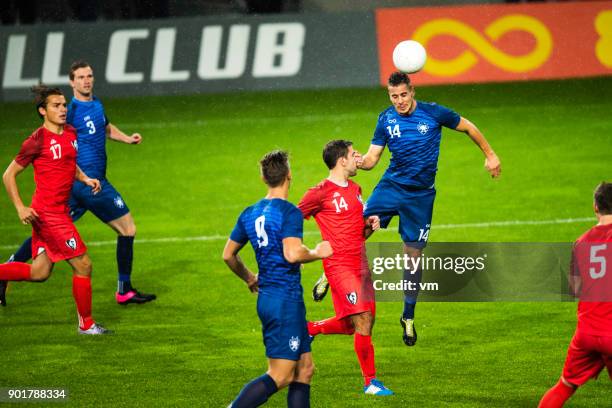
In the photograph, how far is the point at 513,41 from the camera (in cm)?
2158

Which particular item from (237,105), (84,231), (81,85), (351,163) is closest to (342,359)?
(351,163)

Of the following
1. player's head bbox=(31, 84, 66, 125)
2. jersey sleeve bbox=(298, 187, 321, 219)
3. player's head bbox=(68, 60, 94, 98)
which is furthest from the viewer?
player's head bbox=(68, 60, 94, 98)

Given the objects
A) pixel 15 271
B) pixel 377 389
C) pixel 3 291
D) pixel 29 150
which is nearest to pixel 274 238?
pixel 377 389

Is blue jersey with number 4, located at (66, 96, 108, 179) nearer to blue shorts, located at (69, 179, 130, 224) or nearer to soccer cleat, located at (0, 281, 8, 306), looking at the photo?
blue shorts, located at (69, 179, 130, 224)

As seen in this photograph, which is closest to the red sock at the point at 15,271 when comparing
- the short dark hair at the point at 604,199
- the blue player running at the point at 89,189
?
the blue player running at the point at 89,189

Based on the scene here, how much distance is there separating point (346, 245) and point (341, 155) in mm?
687

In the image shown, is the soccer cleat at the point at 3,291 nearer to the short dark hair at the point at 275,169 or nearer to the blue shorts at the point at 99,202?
the blue shorts at the point at 99,202

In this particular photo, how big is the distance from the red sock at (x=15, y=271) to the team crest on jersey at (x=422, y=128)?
3.70 metres

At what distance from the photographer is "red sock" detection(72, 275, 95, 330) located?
32.0 ft

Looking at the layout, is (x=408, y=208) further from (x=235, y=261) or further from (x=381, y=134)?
(x=235, y=261)

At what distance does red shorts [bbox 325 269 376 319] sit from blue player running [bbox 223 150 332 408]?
112 cm

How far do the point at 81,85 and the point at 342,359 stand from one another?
3.90 m

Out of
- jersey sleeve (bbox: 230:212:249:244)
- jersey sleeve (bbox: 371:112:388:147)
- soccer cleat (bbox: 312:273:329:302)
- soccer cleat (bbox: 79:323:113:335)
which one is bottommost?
soccer cleat (bbox: 79:323:113:335)

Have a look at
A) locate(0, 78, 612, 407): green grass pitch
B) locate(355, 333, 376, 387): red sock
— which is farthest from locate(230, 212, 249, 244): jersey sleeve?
locate(0, 78, 612, 407): green grass pitch
